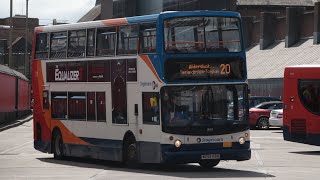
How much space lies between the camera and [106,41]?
21.9 m

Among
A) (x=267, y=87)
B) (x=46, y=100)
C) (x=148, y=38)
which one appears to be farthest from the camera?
(x=267, y=87)

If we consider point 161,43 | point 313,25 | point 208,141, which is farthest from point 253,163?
point 313,25

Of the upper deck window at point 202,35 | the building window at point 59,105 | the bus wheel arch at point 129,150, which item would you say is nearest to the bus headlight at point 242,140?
the upper deck window at point 202,35

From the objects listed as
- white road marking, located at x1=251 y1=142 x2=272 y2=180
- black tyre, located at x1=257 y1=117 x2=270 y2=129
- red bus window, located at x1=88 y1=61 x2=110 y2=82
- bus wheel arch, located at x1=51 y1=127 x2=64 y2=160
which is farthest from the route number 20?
black tyre, located at x1=257 y1=117 x2=270 y2=129

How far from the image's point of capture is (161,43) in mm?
19344

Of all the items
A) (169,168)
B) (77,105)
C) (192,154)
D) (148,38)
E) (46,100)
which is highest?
(148,38)

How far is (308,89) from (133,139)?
7976mm

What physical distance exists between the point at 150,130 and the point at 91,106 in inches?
132

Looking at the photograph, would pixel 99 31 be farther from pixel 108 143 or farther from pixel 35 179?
pixel 35 179

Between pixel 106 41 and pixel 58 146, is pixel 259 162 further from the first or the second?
pixel 58 146

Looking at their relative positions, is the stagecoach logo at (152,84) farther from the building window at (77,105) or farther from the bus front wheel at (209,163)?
the building window at (77,105)

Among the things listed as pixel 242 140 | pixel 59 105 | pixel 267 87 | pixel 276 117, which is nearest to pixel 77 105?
pixel 59 105

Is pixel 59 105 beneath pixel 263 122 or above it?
above

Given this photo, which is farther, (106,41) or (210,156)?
(106,41)
